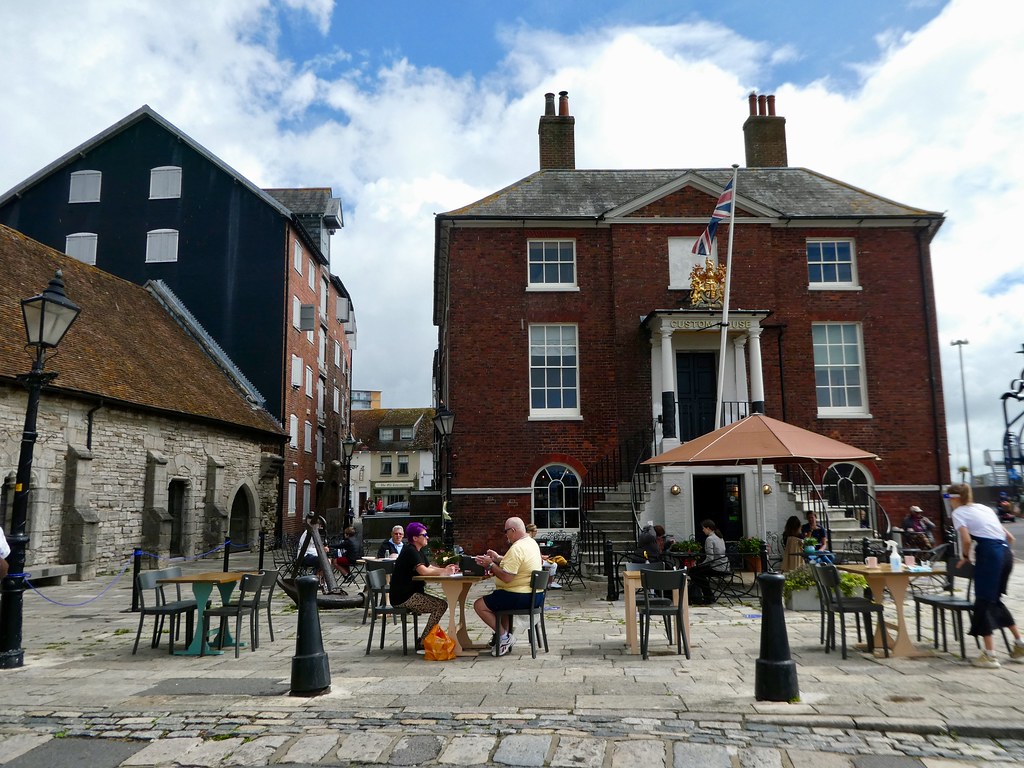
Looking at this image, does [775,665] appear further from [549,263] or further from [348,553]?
[549,263]

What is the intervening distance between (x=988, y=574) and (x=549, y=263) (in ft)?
45.8

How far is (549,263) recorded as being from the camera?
20.2 meters

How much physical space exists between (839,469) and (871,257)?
5.49 m

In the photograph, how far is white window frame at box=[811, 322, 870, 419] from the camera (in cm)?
1981

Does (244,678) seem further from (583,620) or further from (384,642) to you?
(583,620)

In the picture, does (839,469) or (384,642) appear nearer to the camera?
(384,642)

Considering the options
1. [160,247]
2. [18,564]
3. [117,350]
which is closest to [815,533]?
[18,564]

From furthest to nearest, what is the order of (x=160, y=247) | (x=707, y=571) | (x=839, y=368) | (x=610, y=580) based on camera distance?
1. (x=160, y=247)
2. (x=839, y=368)
3. (x=610, y=580)
4. (x=707, y=571)

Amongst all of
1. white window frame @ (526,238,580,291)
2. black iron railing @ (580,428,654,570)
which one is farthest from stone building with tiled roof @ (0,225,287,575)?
black iron railing @ (580,428,654,570)

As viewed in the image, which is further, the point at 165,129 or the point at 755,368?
the point at 165,129

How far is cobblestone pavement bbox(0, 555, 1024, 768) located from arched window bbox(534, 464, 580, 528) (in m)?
9.83

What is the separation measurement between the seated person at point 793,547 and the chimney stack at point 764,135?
43.8 feet

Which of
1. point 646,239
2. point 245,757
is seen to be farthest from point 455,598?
point 646,239

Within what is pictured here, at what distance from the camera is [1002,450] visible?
1229 inches
